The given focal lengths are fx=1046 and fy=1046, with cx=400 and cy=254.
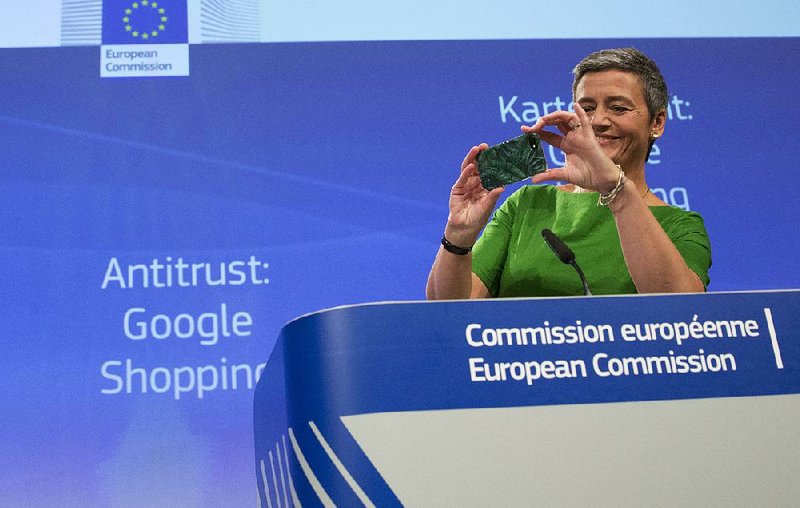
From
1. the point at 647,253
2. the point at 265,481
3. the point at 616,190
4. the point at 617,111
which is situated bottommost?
the point at 265,481

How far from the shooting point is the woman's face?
230 cm

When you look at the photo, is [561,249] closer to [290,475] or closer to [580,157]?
[580,157]

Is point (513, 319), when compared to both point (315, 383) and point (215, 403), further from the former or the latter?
point (215, 403)

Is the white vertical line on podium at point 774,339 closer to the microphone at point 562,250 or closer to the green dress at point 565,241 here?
the microphone at point 562,250

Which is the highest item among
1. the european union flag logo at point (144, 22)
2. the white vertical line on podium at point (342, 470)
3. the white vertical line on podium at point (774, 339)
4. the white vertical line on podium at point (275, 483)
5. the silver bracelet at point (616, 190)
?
the european union flag logo at point (144, 22)

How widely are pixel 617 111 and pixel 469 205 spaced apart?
0.47 m

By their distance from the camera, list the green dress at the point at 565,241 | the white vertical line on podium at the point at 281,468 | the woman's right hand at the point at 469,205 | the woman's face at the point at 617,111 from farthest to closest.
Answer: the woman's face at the point at 617,111, the green dress at the point at 565,241, the woman's right hand at the point at 469,205, the white vertical line on podium at the point at 281,468

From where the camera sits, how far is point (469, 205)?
207cm

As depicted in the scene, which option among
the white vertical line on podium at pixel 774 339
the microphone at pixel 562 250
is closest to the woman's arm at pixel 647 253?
the microphone at pixel 562 250

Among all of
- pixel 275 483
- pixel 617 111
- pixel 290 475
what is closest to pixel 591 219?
pixel 617 111

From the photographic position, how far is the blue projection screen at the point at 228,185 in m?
3.14

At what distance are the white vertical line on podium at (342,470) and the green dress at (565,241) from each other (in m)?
0.86

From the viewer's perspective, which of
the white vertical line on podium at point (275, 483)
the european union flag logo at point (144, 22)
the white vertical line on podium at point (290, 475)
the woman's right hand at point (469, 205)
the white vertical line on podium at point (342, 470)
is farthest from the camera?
the european union flag logo at point (144, 22)

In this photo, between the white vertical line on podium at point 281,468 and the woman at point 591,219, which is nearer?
the white vertical line on podium at point 281,468
